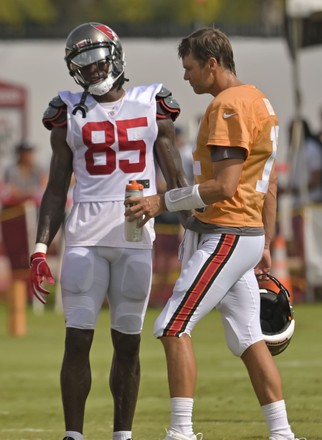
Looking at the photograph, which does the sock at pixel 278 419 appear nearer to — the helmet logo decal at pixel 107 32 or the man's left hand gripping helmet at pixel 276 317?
the man's left hand gripping helmet at pixel 276 317

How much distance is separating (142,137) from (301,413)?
2519 millimetres

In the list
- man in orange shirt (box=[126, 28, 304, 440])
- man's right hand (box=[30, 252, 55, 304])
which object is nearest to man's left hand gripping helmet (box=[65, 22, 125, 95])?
man in orange shirt (box=[126, 28, 304, 440])

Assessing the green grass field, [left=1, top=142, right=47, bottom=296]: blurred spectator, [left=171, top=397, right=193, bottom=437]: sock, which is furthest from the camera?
[left=1, top=142, right=47, bottom=296]: blurred spectator

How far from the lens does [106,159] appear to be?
761cm

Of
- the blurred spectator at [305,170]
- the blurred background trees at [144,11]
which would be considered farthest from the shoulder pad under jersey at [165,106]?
the blurred background trees at [144,11]

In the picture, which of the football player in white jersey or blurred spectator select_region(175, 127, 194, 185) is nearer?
the football player in white jersey

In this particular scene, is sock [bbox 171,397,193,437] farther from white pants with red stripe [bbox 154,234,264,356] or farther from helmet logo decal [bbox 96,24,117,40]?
helmet logo decal [bbox 96,24,117,40]

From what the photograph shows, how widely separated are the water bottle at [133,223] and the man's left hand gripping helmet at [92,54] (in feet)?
2.11

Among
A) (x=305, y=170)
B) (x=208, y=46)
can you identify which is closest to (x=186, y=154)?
(x=305, y=170)

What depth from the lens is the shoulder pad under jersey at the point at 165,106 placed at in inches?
303

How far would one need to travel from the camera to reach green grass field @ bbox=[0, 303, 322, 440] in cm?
885

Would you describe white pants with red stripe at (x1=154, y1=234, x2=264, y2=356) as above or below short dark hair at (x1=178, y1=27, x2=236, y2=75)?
below

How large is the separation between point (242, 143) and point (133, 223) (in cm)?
70

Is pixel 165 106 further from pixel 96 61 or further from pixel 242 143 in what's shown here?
pixel 242 143
